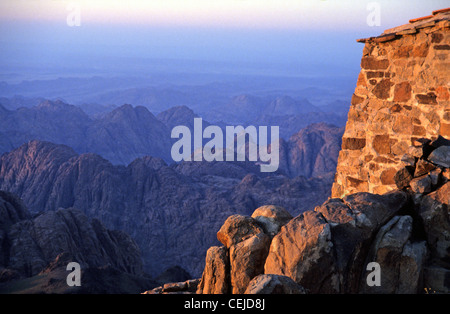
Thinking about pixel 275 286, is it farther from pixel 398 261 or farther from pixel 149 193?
pixel 149 193

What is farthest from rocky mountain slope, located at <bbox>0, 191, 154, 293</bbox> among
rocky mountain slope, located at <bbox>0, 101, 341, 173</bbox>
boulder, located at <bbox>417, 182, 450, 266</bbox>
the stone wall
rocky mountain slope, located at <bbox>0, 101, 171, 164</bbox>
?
rocky mountain slope, located at <bbox>0, 101, 171, 164</bbox>

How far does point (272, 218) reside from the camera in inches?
321

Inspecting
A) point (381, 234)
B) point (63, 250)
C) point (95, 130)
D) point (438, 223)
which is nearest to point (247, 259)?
point (381, 234)

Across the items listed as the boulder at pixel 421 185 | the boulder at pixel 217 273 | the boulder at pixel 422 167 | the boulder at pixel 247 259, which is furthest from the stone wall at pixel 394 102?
the boulder at pixel 217 273

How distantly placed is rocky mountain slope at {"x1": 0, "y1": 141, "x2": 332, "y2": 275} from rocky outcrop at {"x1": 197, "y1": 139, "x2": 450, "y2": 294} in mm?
53569

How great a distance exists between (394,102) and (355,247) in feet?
15.1

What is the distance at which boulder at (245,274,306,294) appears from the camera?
19.9 feet

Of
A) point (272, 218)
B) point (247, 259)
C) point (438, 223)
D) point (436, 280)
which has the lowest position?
point (436, 280)

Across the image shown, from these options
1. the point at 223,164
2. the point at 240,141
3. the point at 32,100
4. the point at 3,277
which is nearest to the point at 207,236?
the point at 223,164

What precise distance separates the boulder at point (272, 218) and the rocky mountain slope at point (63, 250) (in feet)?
49.6

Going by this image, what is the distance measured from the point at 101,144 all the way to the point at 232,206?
67.0 meters

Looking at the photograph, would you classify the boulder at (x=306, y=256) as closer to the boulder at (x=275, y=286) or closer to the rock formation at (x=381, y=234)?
the rock formation at (x=381, y=234)
